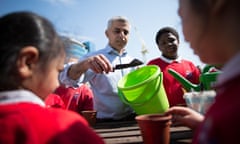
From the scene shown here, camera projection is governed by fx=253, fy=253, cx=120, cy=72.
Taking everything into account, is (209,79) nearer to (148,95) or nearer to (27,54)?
(148,95)

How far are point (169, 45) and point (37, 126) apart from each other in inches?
114

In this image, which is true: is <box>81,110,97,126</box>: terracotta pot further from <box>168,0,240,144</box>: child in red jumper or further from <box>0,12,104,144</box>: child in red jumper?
<box>168,0,240,144</box>: child in red jumper

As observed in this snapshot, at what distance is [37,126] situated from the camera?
68 centimetres

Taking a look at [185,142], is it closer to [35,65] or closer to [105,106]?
[35,65]

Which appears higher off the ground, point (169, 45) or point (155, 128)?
point (169, 45)

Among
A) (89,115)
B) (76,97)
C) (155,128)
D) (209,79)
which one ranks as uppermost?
(209,79)

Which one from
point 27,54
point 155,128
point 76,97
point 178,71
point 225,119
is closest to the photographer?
point 225,119

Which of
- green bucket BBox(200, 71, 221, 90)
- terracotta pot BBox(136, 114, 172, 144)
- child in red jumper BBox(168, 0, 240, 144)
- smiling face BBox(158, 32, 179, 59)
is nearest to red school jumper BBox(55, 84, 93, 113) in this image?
smiling face BBox(158, 32, 179, 59)

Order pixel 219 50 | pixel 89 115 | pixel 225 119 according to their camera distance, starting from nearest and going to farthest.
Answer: pixel 225 119 → pixel 219 50 → pixel 89 115

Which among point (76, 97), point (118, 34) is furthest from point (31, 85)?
point (76, 97)

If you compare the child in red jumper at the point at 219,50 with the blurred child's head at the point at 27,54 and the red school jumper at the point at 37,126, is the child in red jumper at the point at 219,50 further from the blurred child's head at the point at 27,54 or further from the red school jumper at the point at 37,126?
the blurred child's head at the point at 27,54

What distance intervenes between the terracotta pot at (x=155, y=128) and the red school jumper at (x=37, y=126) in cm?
34

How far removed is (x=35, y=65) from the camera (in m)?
0.82

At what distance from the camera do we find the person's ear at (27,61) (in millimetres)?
793
